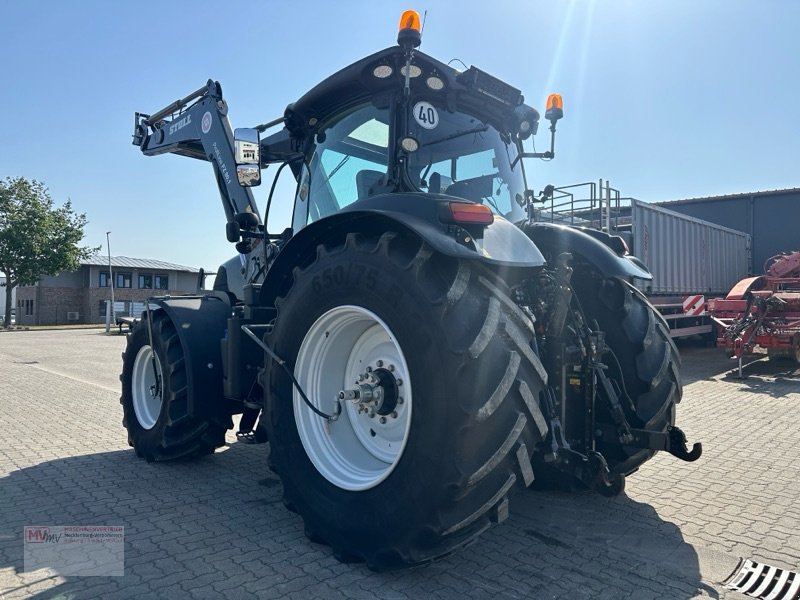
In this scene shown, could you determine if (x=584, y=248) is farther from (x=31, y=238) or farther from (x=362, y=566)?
(x=31, y=238)

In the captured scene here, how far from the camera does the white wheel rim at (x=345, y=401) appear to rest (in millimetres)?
3117

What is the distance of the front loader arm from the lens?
216 inches

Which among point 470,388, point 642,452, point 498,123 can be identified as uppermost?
point 498,123

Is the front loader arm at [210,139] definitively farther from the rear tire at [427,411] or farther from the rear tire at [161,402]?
the rear tire at [427,411]

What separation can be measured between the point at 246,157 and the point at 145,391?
98.1 inches

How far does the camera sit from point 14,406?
777cm

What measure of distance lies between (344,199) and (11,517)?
2.96 metres

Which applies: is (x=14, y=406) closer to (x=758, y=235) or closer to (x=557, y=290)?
(x=557, y=290)

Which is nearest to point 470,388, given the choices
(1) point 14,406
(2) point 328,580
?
(2) point 328,580

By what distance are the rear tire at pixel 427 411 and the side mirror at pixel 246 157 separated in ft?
4.50

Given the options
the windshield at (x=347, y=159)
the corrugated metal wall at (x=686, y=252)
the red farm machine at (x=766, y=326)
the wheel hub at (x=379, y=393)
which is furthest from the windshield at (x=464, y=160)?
the corrugated metal wall at (x=686, y=252)

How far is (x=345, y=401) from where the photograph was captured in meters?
3.39

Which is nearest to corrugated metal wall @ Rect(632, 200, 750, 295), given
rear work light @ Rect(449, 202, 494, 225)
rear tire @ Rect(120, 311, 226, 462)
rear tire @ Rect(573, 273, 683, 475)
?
rear tire @ Rect(573, 273, 683, 475)

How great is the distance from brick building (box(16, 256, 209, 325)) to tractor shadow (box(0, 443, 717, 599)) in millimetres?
37370
